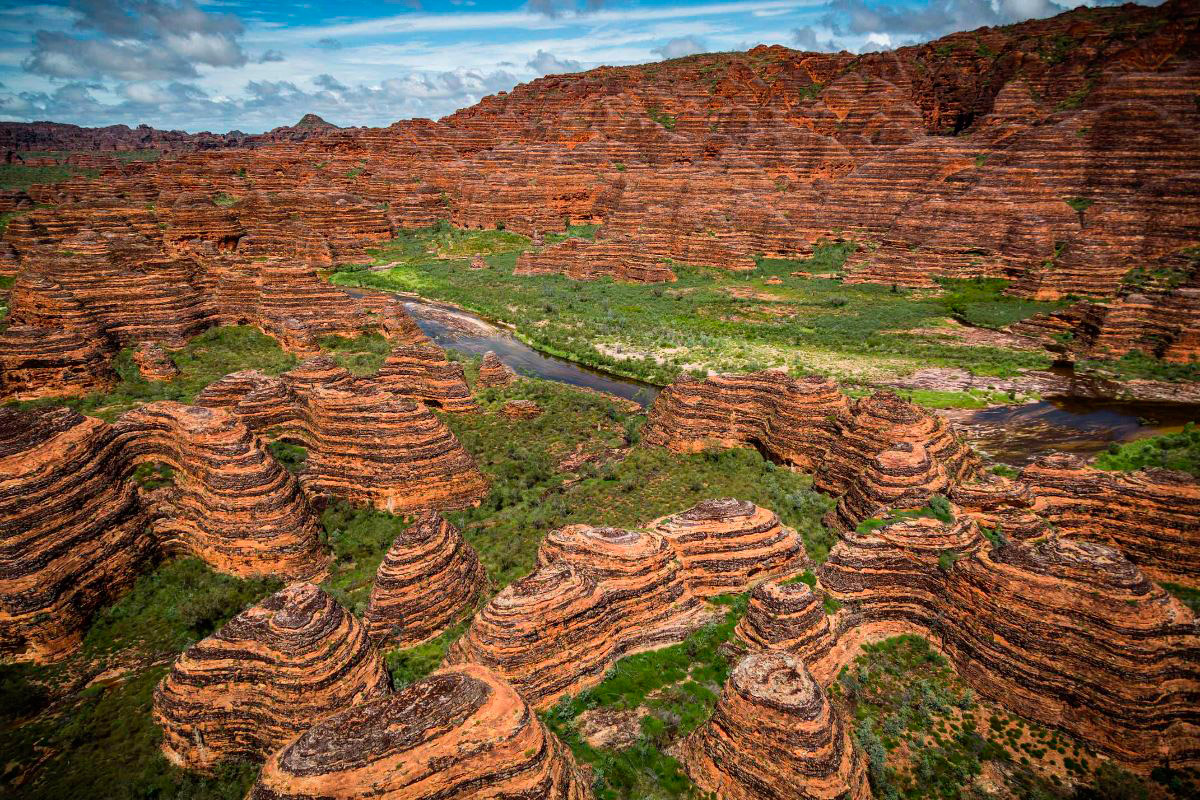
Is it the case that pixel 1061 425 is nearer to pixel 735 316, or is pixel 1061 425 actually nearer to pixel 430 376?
pixel 735 316

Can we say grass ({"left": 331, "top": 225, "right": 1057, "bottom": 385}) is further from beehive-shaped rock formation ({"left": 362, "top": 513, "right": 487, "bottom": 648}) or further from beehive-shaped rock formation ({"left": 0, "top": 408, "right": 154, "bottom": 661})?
beehive-shaped rock formation ({"left": 0, "top": 408, "right": 154, "bottom": 661})

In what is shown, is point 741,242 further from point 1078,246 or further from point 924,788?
point 924,788

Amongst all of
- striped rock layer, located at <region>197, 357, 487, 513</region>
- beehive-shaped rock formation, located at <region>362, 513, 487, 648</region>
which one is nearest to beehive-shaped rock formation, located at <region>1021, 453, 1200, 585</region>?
beehive-shaped rock formation, located at <region>362, 513, 487, 648</region>

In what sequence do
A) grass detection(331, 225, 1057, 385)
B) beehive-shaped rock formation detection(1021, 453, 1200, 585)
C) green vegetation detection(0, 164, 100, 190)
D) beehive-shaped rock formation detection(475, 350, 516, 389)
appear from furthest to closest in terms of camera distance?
green vegetation detection(0, 164, 100, 190) < grass detection(331, 225, 1057, 385) < beehive-shaped rock formation detection(475, 350, 516, 389) < beehive-shaped rock formation detection(1021, 453, 1200, 585)

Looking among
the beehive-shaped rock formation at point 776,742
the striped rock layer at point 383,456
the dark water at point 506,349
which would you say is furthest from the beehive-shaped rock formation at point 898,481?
the dark water at point 506,349

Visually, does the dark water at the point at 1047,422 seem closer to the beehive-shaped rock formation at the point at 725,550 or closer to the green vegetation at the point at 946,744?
the green vegetation at the point at 946,744

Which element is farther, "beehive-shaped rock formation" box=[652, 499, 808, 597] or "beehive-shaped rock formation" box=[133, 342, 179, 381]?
"beehive-shaped rock formation" box=[133, 342, 179, 381]

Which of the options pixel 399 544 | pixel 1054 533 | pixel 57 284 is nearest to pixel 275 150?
pixel 57 284
